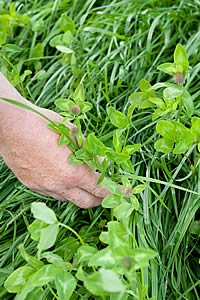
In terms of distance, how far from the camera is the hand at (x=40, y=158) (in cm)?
91

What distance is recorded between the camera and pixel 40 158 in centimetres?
92

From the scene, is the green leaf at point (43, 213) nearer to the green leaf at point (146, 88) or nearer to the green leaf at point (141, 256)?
the green leaf at point (141, 256)

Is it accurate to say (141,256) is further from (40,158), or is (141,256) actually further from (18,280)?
(40,158)

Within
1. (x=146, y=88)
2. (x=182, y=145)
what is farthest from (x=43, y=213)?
(x=146, y=88)

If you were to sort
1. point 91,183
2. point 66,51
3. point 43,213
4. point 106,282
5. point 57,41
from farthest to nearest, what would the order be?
point 57,41
point 66,51
point 91,183
point 43,213
point 106,282

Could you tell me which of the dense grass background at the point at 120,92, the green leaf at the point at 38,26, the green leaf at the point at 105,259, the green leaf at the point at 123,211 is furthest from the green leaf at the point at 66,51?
the green leaf at the point at 105,259

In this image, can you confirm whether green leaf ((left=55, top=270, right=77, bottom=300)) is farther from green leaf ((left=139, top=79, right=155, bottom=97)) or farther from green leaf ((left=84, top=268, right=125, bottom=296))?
green leaf ((left=139, top=79, right=155, bottom=97))

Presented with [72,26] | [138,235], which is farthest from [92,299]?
[72,26]

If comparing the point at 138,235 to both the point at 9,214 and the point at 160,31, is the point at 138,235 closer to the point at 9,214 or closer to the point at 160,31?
the point at 9,214

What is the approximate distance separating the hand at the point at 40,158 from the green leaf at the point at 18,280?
18cm

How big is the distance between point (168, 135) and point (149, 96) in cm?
11

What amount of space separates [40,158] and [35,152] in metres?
0.01

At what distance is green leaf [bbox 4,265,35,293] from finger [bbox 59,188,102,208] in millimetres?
200

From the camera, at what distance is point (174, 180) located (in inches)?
41.4
